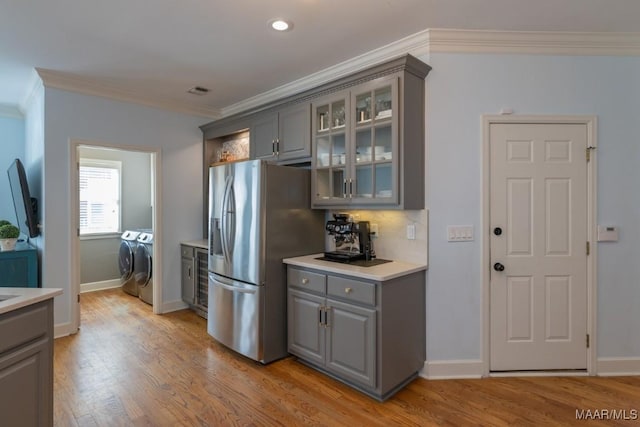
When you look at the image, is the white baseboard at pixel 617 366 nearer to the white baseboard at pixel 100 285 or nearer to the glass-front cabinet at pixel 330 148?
the glass-front cabinet at pixel 330 148

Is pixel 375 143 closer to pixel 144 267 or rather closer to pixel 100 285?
pixel 144 267

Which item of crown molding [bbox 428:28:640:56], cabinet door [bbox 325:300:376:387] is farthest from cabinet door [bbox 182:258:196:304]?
crown molding [bbox 428:28:640:56]

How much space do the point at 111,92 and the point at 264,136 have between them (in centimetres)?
184

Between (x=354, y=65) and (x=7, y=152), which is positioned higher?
(x=354, y=65)

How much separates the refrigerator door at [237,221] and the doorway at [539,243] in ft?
6.20

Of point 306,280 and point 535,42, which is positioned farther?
point 306,280

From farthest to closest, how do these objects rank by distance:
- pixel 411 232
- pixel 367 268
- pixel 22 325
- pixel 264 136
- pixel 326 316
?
pixel 264 136 → pixel 411 232 → pixel 326 316 → pixel 367 268 → pixel 22 325

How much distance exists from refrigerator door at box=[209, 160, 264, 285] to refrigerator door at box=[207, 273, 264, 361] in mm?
96

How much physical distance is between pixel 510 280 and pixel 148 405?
287 centimetres

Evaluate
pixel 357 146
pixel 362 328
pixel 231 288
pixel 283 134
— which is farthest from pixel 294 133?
pixel 362 328

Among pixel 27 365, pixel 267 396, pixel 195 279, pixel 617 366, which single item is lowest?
pixel 267 396

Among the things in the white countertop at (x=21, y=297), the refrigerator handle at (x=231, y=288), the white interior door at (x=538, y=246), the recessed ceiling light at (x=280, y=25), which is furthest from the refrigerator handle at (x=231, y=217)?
the white interior door at (x=538, y=246)

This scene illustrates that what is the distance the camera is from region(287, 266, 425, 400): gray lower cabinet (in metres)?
2.35

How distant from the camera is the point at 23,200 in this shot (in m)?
3.39
